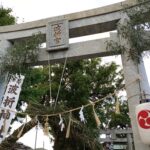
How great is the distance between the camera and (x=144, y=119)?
5.48 metres

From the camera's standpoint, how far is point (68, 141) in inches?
267

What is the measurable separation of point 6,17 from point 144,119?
922 centimetres

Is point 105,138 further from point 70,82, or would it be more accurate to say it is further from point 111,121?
point 111,121

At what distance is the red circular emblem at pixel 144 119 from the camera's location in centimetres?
544

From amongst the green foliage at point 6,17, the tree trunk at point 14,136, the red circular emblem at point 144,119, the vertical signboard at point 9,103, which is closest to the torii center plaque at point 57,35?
the vertical signboard at point 9,103

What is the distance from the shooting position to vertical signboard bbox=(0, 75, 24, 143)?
7.24 metres

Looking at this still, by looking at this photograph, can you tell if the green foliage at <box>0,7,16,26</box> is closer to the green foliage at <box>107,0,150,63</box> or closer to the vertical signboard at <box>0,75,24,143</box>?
the vertical signboard at <box>0,75,24,143</box>

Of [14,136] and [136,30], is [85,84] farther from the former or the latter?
[136,30]

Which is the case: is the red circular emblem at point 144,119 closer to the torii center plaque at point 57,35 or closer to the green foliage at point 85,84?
the torii center plaque at point 57,35

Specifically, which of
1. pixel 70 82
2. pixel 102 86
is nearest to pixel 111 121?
pixel 102 86

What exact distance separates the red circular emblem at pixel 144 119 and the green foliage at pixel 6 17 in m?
8.81

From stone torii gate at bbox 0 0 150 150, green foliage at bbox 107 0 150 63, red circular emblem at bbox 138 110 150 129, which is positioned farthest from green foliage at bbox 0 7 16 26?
red circular emblem at bbox 138 110 150 129

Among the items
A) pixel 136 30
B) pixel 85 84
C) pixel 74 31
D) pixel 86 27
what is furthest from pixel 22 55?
pixel 85 84

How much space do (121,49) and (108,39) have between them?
0.52 metres
